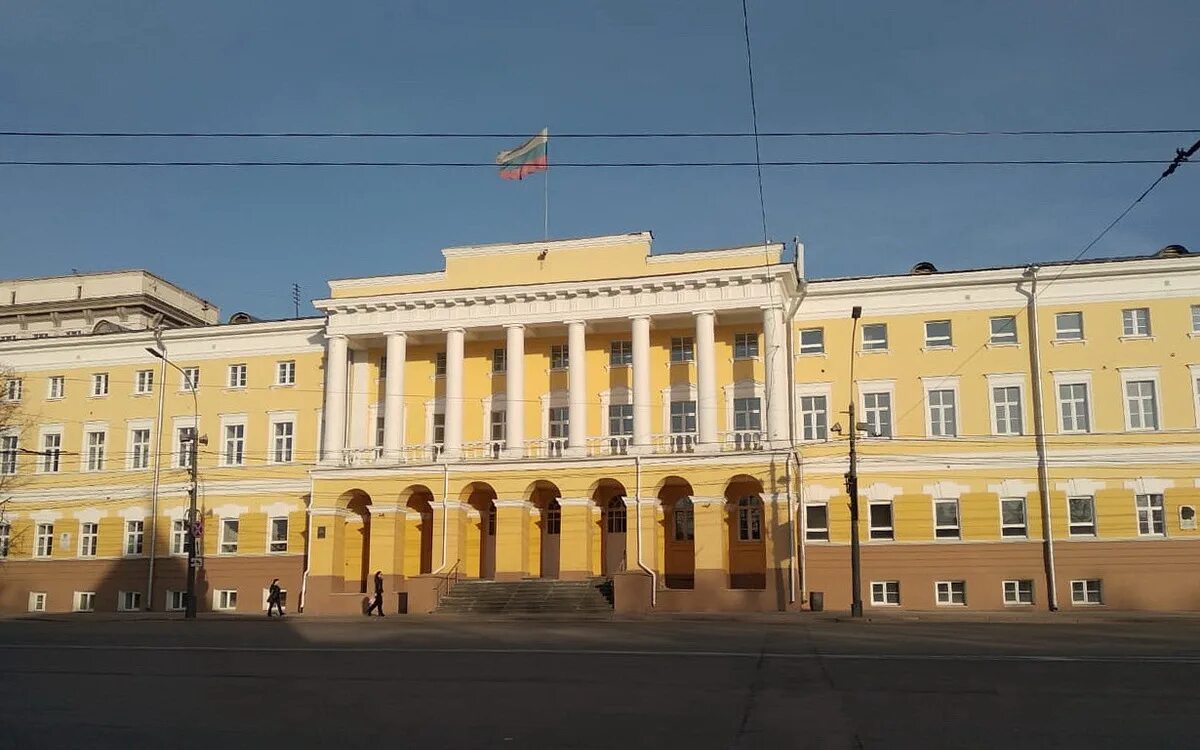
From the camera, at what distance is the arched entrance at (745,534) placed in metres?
41.7

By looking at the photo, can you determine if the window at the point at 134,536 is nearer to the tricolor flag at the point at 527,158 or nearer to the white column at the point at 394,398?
the white column at the point at 394,398

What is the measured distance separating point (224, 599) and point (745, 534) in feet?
72.7

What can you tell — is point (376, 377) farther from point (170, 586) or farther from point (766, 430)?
point (766, 430)

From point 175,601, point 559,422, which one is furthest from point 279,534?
point 559,422

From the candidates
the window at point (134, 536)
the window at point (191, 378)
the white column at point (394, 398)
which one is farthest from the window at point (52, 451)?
the white column at point (394, 398)

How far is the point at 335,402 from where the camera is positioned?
145 ft

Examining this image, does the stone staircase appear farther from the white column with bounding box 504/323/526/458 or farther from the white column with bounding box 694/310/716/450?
the white column with bounding box 694/310/716/450

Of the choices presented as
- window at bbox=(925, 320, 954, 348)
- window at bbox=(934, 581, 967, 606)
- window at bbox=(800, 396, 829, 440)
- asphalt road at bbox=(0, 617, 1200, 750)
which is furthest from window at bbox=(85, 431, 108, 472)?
window at bbox=(934, 581, 967, 606)

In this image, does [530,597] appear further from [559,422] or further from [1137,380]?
[1137,380]

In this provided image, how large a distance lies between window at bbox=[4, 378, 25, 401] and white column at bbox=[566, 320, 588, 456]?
2740 centimetres

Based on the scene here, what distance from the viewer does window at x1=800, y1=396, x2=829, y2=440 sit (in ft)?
137

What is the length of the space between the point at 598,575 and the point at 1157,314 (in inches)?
885

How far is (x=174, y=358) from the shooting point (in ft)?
164

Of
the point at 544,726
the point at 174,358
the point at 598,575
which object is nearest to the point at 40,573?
the point at 174,358
